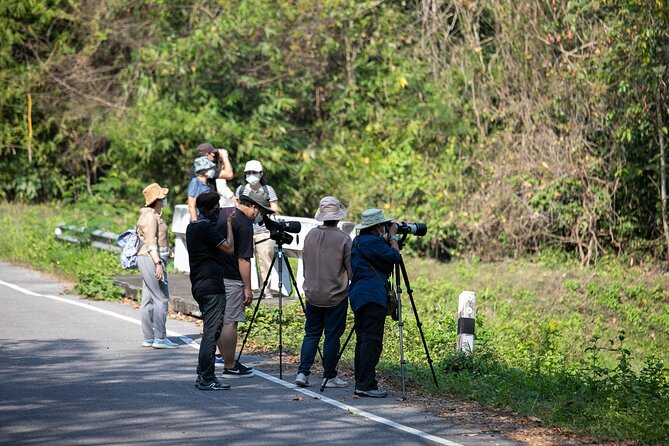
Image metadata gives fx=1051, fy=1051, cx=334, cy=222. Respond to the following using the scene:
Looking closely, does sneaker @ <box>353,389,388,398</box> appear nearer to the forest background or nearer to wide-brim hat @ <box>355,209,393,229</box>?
wide-brim hat @ <box>355,209,393,229</box>

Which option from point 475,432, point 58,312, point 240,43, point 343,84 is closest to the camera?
point 475,432

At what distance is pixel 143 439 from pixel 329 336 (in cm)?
269

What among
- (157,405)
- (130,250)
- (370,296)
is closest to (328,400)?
(370,296)

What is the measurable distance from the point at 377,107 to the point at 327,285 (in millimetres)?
15966

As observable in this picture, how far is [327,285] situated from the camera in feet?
33.2

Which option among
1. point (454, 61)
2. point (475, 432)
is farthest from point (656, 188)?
point (475, 432)

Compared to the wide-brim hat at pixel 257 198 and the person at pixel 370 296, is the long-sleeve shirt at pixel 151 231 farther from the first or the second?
the person at pixel 370 296

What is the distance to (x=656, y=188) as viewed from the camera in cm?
2102

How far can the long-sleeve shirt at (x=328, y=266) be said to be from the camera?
10.1 meters

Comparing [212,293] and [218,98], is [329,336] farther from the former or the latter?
[218,98]

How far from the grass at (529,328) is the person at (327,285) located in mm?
1023

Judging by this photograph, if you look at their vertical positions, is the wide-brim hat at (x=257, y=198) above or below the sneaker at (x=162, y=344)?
above

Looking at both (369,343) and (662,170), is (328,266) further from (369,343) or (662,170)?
(662,170)

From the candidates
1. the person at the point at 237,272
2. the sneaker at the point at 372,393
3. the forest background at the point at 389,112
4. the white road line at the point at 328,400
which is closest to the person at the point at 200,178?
the white road line at the point at 328,400
